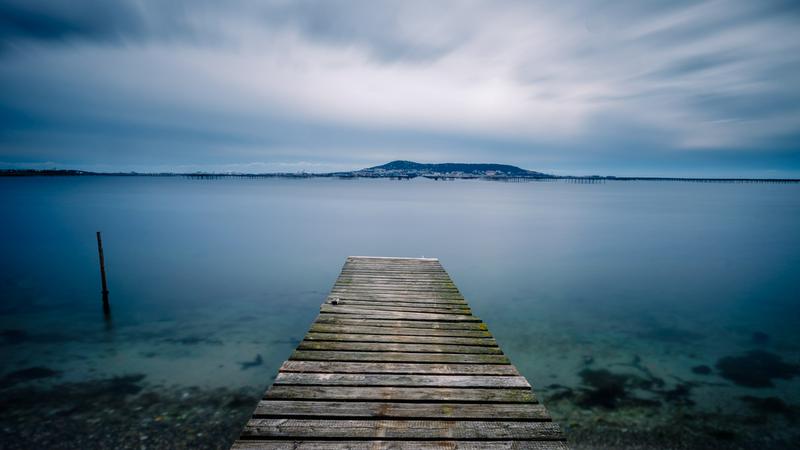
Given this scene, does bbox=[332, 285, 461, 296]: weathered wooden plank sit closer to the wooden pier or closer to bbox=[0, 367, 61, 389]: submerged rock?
the wooden pier

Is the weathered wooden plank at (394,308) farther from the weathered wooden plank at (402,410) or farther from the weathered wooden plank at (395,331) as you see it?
the weathered wooden plank at (402,410)

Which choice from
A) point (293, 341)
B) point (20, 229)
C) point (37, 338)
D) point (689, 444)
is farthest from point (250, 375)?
point (20, 229)

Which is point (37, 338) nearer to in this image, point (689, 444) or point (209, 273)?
point (209, 273)

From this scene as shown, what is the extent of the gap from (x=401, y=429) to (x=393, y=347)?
6.96 feet

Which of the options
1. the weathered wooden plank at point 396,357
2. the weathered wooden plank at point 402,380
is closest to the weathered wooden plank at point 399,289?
the weathered wooden plank at point 396,357

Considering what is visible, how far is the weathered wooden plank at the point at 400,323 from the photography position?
279 inches

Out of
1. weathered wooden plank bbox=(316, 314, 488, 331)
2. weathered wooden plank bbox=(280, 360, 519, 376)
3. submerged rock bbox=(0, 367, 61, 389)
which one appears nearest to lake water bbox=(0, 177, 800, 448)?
submerged rock bbox=(0, 367, 61, 389)

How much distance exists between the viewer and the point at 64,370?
877cm

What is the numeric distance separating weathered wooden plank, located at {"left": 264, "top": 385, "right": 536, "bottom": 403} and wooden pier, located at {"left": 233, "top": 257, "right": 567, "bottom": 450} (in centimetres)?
1

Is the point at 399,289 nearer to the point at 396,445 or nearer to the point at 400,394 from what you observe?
the point at 400,394

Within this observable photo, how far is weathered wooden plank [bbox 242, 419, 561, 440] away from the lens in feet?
12.9

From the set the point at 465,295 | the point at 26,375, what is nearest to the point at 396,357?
the point at 26,375

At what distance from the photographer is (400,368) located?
5395mm

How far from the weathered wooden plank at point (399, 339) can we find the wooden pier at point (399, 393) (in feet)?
0.05
